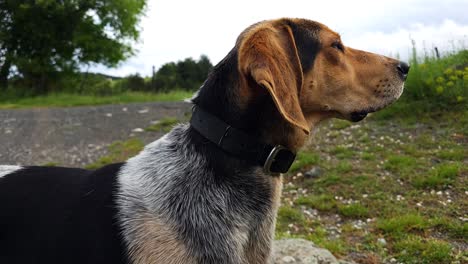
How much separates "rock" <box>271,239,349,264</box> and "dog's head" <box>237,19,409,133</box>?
1781 millimetres

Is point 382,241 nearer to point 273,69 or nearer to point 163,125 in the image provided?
point 273,69

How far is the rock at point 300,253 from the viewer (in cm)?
430

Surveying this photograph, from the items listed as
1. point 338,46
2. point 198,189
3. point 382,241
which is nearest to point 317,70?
point 338,46

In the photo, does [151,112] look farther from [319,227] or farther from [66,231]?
[66,231]

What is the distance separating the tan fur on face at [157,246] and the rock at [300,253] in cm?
186

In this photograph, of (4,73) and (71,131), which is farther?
(4,73)

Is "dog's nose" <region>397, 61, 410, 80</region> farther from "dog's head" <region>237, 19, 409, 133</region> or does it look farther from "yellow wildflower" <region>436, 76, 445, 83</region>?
"yellow wildflower" <region>436, 76, 445, 83</region>

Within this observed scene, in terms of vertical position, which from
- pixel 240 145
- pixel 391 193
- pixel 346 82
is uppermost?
pixel 346 82

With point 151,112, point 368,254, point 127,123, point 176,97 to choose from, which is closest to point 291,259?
point 368,254

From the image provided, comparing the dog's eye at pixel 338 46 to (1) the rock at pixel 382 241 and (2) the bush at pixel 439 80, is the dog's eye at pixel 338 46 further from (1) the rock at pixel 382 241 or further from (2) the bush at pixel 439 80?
(2) the bush at pixel 439 80

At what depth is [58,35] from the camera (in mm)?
22562

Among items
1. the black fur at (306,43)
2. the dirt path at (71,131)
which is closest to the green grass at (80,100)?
the dirt path at (71,131)

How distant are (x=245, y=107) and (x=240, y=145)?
A: 0.24 m

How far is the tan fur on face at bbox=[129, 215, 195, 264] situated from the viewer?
2.48 meters
